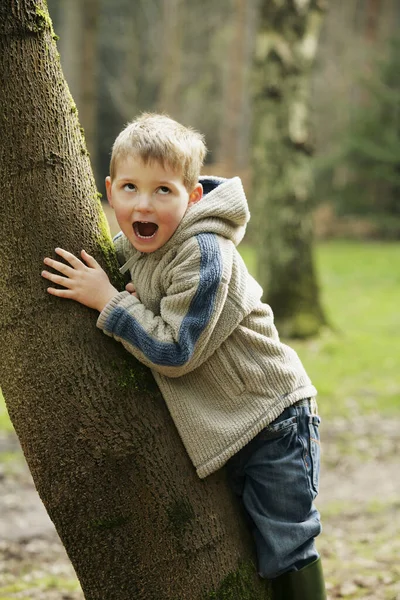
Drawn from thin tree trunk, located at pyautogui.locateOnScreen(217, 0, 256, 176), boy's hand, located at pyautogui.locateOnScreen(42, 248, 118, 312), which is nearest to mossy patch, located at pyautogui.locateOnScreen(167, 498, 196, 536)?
boy's hand, located at pyautogui.locateOnScreen(42, 248, 118, 312)

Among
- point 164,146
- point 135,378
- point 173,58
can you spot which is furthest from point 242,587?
point 173,58

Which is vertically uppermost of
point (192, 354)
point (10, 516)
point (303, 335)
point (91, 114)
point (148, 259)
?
point (148, 259)

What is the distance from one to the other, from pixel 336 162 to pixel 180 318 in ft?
61.4

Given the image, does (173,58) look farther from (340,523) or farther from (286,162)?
(340,523)

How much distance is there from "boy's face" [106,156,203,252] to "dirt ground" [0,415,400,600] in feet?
7.07

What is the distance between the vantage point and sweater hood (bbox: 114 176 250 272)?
226 cm

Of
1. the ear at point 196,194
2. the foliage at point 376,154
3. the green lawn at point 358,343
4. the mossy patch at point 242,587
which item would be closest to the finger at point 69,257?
the ear at point 196,194

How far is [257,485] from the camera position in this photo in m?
2.33

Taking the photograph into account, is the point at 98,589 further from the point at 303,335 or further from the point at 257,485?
the point at 303,335

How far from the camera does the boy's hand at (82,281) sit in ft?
6.91

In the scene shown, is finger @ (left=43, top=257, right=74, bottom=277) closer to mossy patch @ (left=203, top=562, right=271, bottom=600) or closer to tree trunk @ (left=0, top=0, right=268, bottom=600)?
tree trunk @ (left=0, top=0, right=268, bottom=600)

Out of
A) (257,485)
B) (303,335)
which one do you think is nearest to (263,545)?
(257,485)

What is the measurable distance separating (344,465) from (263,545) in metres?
3.78

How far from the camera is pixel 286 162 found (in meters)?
9.54
